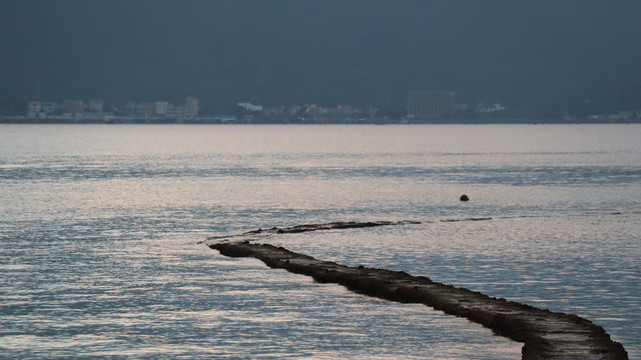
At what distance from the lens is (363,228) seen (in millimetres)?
64250

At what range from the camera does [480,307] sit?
34.5m

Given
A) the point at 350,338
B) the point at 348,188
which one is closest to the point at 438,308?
the point at 350,338

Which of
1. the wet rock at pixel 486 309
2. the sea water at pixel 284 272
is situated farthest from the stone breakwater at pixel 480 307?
the sea water at pixel 284 272

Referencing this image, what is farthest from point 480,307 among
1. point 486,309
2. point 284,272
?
point 284,272

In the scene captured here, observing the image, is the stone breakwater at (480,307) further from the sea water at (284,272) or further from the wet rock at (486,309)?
the sea water at (284,272)

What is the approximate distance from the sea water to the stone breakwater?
2.34ft

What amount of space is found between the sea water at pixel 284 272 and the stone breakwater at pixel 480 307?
71 centimetres

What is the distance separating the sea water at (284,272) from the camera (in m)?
30.7

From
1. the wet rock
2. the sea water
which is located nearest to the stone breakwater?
A: the wet rock

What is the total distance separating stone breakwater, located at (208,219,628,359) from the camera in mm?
28531

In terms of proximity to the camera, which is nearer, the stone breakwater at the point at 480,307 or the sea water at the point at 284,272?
the stone breakwater at the point at 480,307

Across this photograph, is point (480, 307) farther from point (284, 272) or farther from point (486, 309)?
point (284, 272)

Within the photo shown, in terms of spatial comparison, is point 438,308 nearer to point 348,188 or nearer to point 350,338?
point 350,338

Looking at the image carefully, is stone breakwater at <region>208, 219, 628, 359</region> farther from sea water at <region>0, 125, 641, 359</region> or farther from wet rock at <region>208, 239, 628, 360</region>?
sea water at <region>0, 125, 641, 359</region>
